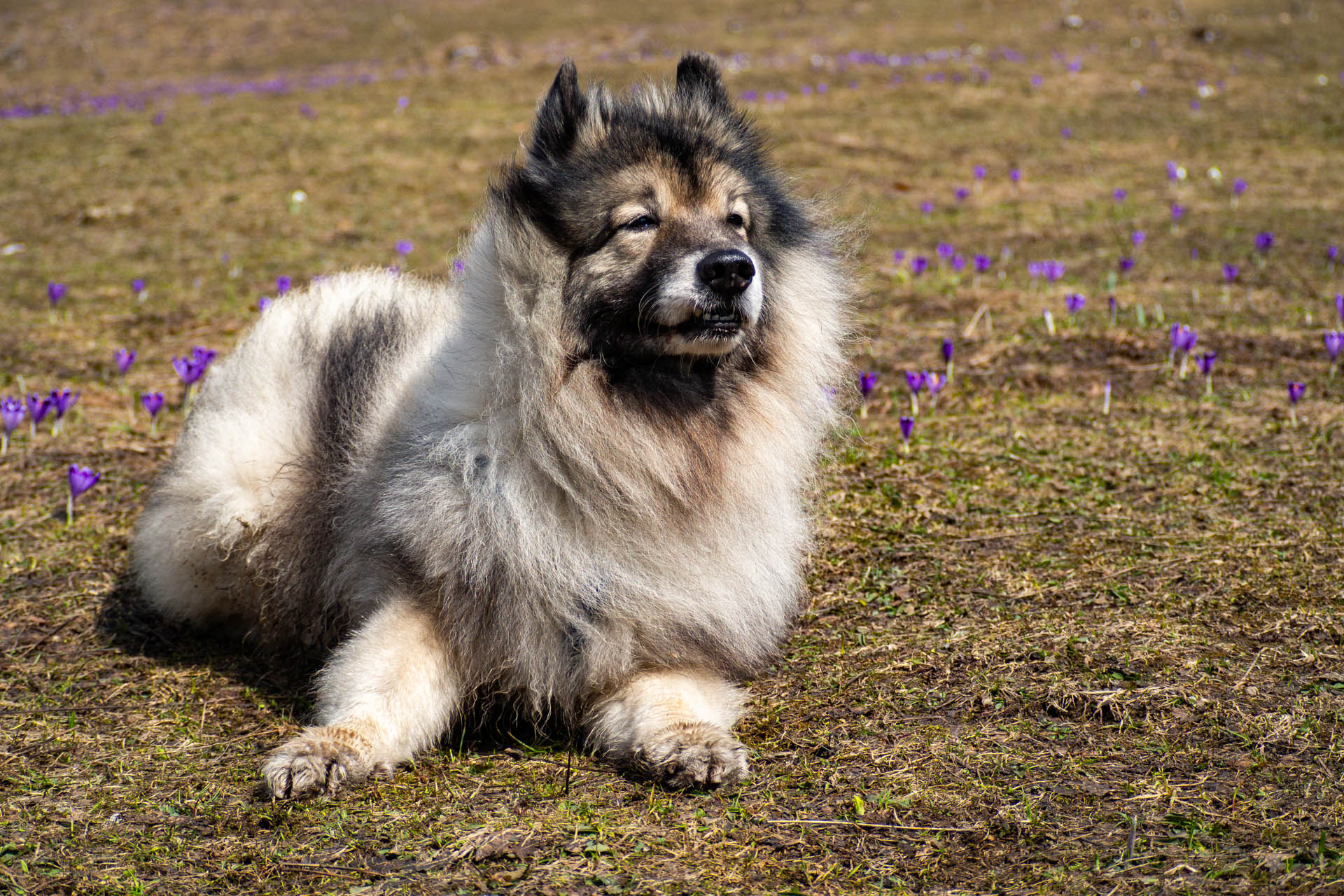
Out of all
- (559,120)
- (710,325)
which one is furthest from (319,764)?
(559,120)

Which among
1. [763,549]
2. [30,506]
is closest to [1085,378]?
[763,549]

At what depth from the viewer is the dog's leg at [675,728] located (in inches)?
122

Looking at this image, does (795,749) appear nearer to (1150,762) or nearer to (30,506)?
(1150,762)

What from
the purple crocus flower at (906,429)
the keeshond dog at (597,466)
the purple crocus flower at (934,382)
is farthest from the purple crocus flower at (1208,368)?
the keeshond dog at (597,466)

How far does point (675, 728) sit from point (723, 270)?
1.38m

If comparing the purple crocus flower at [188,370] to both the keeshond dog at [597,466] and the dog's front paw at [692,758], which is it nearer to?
the keeshond dog at [597,466]

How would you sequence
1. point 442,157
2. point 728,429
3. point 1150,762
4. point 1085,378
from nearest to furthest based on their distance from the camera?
point 1150,762
point 728,429
point 1085,378
point 442,157

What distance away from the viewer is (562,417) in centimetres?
337

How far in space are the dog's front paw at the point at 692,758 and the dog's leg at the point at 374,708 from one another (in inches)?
27.0

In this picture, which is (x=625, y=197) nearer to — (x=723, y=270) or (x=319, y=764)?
(x=723, y=270)

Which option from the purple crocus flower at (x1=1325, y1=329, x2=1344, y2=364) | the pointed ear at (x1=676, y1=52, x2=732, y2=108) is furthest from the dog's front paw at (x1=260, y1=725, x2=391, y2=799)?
the purple crocus flower at (x1=1325, y1=329, x2=1344, y2=364)

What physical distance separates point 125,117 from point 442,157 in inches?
238

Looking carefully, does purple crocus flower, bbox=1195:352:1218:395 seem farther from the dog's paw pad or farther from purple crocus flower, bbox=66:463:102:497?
purple crocus flower, bbox=66:463:102:497

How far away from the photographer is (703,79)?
12.9 ft
